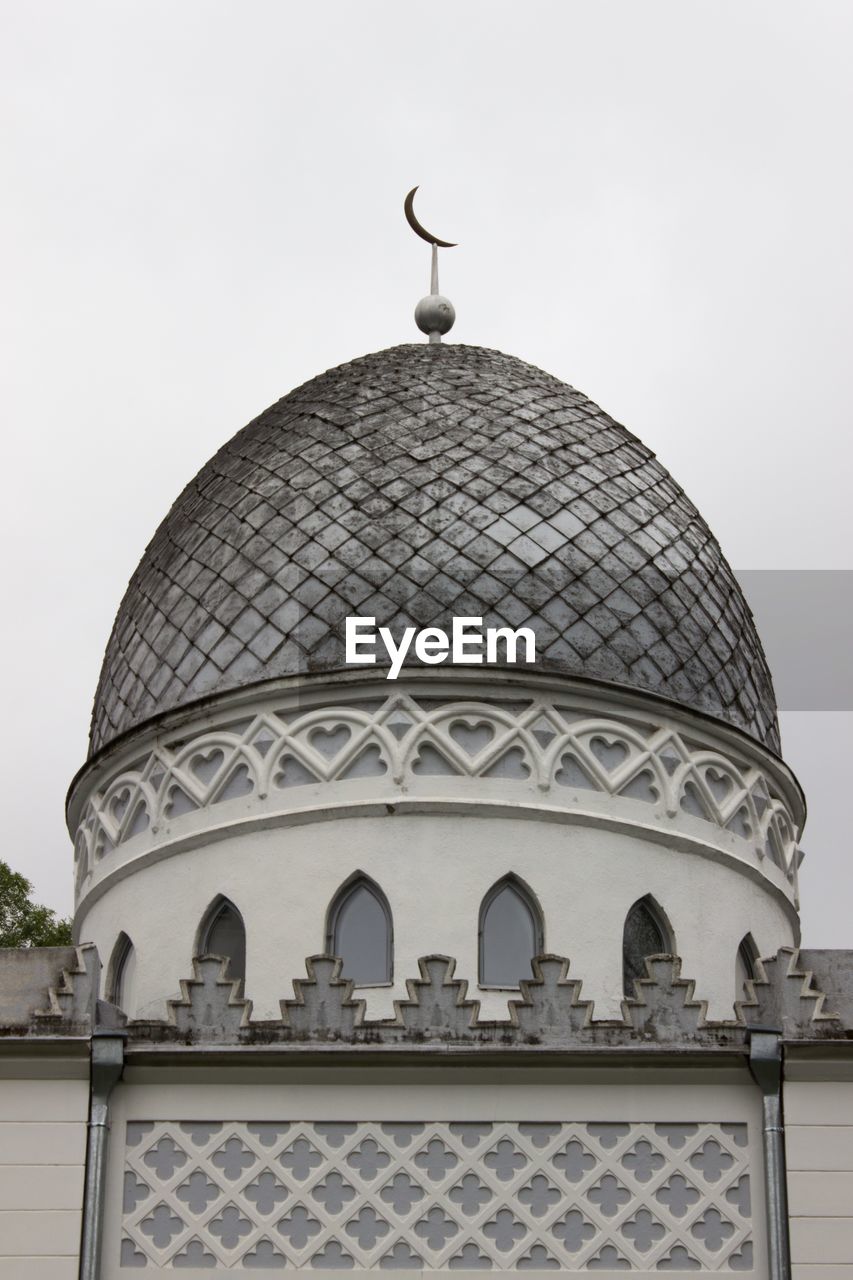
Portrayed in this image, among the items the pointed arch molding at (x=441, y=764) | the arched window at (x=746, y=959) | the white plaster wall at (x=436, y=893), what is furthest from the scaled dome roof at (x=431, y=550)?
the arched window at (x=746, y=959)

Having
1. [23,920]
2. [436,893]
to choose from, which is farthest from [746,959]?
[23,920]

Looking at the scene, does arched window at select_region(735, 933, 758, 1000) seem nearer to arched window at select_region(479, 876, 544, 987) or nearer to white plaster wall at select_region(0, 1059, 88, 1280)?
arched window at select_region(479, 876, 544, 987)

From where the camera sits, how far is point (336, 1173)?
16.5 meters

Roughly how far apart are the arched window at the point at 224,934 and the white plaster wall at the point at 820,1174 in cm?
451

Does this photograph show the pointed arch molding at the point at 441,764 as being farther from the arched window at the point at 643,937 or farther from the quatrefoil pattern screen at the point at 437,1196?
the quatrefoil pattern screen at the point at 437,1196

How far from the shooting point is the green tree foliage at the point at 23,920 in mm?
28125

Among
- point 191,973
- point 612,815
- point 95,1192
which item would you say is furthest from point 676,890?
point 95,1192

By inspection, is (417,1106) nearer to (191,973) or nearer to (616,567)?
(191,973)

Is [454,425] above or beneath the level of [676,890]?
above

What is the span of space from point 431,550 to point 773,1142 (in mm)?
5940

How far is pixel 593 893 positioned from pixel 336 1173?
11.8 ft

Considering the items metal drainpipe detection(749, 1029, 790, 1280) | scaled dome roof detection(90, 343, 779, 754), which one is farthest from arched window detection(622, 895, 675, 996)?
metal drainpipe detection(749, 1029, 790, 1280)

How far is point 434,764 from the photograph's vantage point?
64.2 ft

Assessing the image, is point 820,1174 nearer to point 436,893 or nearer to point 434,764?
point 436,893
